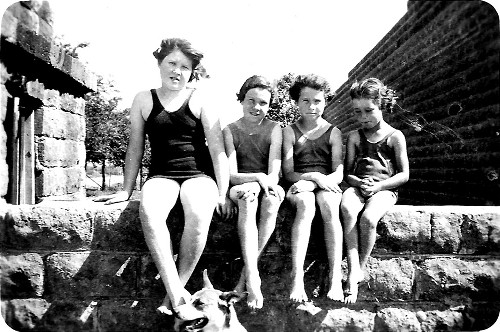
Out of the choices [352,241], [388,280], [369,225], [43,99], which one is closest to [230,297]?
[352,241]

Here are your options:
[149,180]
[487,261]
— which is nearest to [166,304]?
[149,180]

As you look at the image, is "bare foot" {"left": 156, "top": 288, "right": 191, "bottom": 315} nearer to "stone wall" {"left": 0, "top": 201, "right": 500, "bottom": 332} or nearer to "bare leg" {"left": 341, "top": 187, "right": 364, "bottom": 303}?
"stone wall" {"left": 0, "top": 201, "right": 500, "bottom": 332}

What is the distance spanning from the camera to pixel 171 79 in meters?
3.03

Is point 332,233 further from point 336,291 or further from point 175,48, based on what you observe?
point 175,48

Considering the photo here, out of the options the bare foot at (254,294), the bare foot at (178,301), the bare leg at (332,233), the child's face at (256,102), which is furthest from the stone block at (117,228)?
the bare leg at (332,233)

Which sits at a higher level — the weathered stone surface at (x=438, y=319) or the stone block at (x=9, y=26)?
the stone block at (x=9, y=26)

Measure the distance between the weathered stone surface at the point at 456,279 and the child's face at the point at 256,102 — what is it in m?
1.53

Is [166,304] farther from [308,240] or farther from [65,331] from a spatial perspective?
[308,240]

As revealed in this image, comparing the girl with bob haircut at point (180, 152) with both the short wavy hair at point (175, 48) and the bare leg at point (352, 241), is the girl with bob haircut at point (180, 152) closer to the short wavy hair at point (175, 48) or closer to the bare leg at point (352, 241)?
the short wavy hair at point (175, 48)

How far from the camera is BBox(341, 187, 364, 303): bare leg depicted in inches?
108

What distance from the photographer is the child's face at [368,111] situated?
316cm

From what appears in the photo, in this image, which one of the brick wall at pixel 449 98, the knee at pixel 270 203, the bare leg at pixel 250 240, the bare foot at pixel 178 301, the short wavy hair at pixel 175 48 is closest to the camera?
the bare foot at pixel 178 301

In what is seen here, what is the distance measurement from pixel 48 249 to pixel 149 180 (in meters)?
0.80

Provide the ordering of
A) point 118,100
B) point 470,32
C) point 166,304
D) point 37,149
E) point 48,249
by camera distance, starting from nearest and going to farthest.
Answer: point 166,304, point 48,249, point 470,32, point 37,149, point 118,100
